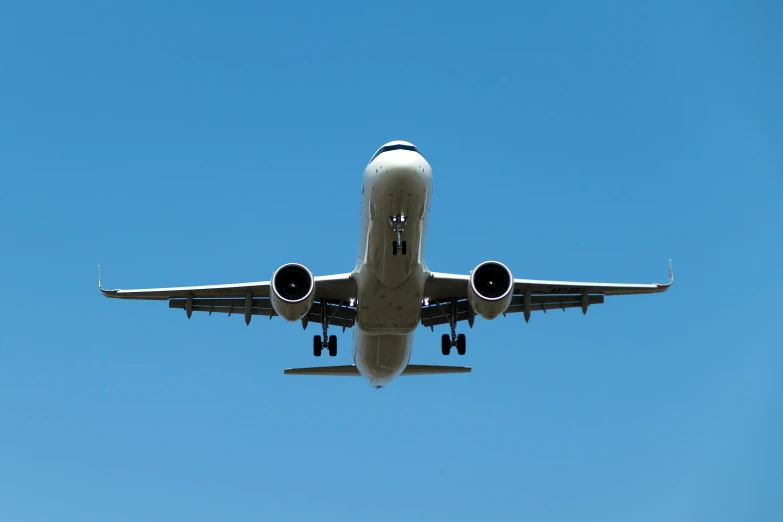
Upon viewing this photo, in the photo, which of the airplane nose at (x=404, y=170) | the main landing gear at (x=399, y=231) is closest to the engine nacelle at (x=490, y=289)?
the main landing gear at (x=399, y=231)

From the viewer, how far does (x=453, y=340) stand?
33094 mm

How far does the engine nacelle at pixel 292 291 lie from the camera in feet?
92.2

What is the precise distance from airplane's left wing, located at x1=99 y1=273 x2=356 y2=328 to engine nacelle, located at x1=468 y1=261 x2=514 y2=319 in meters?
4.07

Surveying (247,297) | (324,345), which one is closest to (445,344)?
(324,345)

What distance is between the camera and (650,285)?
107 feet

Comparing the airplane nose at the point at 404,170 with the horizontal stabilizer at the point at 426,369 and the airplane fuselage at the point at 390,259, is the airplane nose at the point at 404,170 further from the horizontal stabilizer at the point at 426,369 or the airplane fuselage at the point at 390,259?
the horizontal stabilizer at the point at 426,369

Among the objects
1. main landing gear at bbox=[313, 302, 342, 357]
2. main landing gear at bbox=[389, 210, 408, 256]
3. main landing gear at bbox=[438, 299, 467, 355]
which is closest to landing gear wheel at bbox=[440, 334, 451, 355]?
main landing gear at bbox=[438, 299, 467, 355]

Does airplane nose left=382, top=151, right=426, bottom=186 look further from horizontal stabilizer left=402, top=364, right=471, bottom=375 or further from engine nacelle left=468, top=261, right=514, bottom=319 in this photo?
horizontal stabilizer left=402, top=364, right=471, bottom=375

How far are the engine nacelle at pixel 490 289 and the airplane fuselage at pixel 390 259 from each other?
1.62 meters

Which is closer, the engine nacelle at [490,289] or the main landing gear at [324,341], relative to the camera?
the engine nacelle at [490,289]

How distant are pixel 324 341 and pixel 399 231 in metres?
6.84

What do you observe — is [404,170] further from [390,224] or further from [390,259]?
[390,259]

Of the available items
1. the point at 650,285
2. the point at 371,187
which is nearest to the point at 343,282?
the point at 371,187

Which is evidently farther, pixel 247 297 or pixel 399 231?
pixel 247 297
